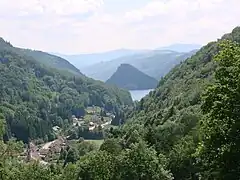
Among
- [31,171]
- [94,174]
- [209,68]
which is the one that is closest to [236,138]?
[94,174]

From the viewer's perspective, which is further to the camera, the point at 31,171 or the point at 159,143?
the point at 159,143

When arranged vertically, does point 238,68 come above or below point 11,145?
above

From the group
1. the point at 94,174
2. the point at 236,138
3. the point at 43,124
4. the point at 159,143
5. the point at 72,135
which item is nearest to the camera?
the point at 236,138

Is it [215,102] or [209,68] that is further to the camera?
[209,68]

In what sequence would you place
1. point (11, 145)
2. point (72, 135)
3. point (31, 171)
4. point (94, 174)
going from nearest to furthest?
point (11, 145), point (94, 174), point (31, 171), point (72, 135)

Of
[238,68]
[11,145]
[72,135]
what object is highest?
[238,68]

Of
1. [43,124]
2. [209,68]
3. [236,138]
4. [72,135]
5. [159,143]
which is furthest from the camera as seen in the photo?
[43,124]

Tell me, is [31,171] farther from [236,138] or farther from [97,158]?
[236,138]

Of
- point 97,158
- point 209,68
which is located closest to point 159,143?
point 97,158

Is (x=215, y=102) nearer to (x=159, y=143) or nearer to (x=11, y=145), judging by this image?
(x=11, y=145)
